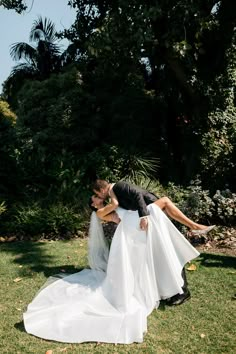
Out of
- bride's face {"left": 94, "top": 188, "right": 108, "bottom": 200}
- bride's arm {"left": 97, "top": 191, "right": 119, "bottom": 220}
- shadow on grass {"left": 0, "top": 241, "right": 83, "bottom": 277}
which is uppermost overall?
bride's face {"left": 94, "top": 188, "right": 108, "bottom": 200}

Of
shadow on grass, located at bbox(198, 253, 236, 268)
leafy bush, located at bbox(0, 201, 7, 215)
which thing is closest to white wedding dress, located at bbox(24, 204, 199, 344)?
shadow on grass, located at bbox(198, 253, 236, 268)

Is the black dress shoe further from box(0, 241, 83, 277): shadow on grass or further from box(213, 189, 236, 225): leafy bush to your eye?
box(213, 189, 236, 225): leafy bush

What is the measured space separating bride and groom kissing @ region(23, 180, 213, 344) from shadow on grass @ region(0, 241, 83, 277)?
0.93m

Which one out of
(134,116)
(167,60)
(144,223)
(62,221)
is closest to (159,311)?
(144,223)

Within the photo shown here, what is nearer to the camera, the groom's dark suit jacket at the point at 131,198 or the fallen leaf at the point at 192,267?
the groom's dark suit jacket at the point at 131,198

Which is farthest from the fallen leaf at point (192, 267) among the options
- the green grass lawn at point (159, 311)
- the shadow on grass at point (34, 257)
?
the shadow on grass at point (34, 257)

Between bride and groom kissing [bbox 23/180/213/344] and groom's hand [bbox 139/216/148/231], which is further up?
groom's hand [bbox 139/216/148/231]

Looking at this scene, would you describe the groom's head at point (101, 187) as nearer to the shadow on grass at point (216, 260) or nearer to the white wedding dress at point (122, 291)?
the white wedding dress at point (122, 291)

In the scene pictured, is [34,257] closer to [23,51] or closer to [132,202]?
[132,202]

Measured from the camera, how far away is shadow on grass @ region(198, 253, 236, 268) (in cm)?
649

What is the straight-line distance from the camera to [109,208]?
5.47 metres

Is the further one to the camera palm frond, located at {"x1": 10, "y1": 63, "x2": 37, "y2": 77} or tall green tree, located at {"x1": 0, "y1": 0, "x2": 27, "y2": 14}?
palm frond, located at {"x1": 10, "y1": 63, "x2": 37, "y2": 77}

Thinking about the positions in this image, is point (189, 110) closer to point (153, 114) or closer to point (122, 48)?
point (153, 114)

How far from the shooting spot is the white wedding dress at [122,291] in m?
4.32
